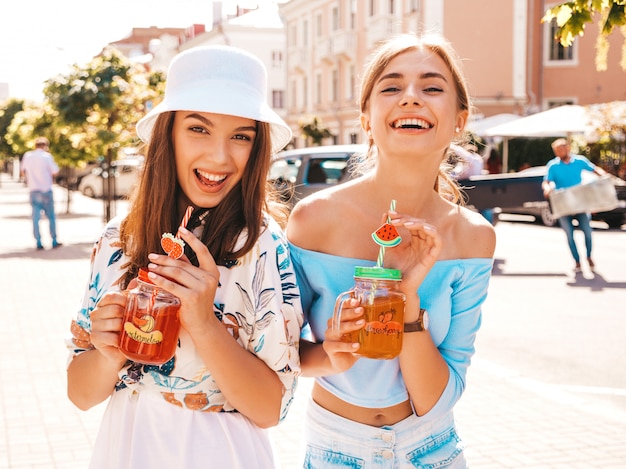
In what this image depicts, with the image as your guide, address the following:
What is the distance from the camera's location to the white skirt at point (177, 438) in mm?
2045

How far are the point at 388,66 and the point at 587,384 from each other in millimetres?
4765

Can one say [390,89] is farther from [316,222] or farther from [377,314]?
[377,314]

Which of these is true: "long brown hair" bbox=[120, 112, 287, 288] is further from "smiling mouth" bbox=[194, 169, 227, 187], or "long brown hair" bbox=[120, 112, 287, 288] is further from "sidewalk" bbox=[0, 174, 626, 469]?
"sidewalk" bbox=[0, 174, 626, 469]

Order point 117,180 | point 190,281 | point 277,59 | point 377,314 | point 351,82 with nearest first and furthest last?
point 190,281
point 377,314
point 117,180
point 351,82
point 277,59

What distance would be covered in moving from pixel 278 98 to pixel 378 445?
56.0m

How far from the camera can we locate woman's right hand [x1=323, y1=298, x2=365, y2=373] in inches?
79.0

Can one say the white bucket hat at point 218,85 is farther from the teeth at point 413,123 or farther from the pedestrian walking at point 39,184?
the pedestrian walking at point 39,184

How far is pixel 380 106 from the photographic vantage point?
7.56 feet

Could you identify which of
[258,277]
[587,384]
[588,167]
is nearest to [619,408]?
[587,384]

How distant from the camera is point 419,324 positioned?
217 cm

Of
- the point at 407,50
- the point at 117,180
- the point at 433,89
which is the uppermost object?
the point at 407,50

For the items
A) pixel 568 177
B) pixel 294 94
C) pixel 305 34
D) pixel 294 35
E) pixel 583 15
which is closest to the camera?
pixel 583 15

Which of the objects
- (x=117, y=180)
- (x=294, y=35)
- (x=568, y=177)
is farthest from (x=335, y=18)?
(x=568, y=177)

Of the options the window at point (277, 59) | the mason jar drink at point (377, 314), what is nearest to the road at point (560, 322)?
the mason jar drink at point (377, 314)
